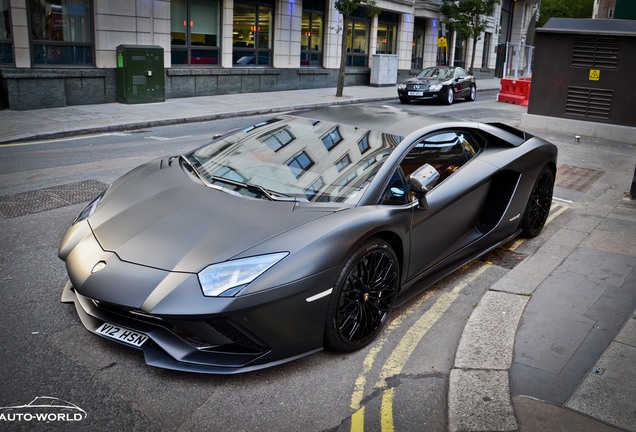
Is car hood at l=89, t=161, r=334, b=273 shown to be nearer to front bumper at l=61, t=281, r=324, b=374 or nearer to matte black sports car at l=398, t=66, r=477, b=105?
front bumper at l=61, t=281, r=324, b=374

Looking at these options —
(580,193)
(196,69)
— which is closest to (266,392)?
(580,193)

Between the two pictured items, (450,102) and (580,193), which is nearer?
(580,193)

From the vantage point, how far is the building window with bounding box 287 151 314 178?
4309 mm

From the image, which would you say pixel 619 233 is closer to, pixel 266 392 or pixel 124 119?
pixel 266 392

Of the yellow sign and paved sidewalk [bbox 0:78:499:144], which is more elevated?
the yellow sign

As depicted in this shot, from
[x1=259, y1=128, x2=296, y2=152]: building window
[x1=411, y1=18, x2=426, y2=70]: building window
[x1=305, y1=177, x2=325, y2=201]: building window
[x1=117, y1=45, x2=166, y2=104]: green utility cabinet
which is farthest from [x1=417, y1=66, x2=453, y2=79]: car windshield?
[x1=305, y1=177, x2=325, y2=201]: building window

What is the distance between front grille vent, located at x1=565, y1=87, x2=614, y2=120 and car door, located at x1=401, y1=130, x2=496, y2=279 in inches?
408

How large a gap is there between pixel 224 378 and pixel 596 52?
1352 cm

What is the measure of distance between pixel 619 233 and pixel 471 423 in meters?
4.36

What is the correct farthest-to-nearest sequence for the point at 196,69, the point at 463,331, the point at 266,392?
1. the point at 196,69
2. the point at 463,331
3. the point at 266,392

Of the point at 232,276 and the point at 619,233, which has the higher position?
the point at 232,276

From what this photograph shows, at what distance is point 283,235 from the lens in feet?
11.7

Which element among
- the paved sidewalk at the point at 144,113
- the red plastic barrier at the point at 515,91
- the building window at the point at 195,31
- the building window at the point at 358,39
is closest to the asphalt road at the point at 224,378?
the paved sidewalk at the point at 144,113

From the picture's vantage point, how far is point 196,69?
20.7 m
